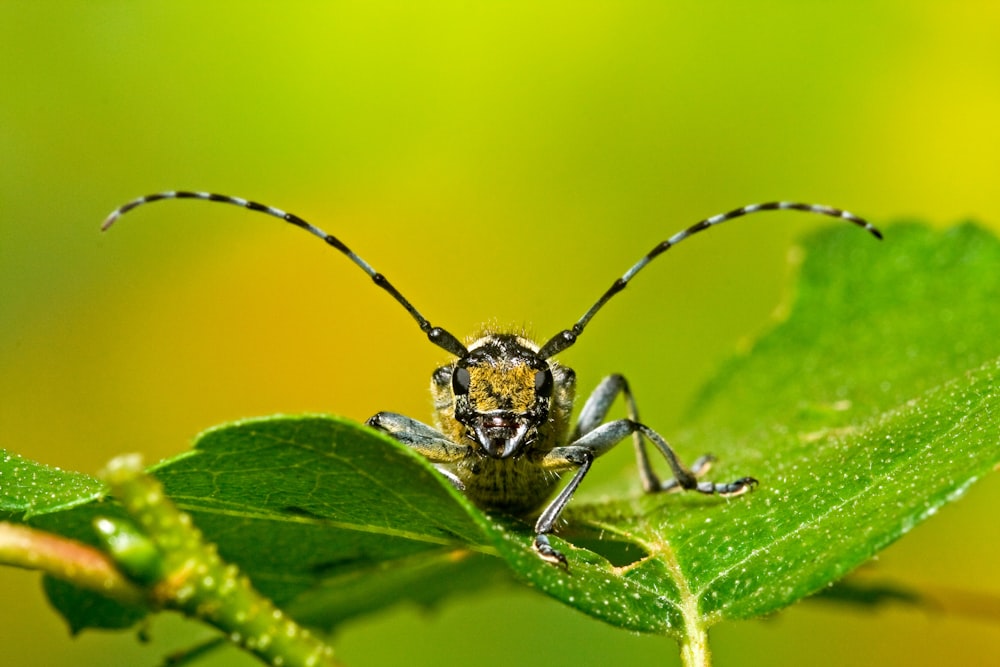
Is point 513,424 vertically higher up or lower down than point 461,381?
lower down

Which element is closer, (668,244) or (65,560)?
(65,560)

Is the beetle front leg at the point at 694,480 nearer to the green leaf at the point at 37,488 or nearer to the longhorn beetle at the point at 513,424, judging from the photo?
the longhorn beetle at the point at 513,424

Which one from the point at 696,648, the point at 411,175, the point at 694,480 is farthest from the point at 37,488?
the point at 411,175

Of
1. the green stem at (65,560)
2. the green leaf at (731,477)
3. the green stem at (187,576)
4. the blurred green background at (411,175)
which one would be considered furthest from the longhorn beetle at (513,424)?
the blurred green background at (411,175)

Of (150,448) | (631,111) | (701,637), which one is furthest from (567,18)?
(701,637)

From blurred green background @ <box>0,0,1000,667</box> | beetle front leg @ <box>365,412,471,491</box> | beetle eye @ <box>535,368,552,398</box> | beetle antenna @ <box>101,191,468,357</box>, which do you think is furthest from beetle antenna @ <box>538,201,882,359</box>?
blurred green background @ <box>0,0,1000,667</box>

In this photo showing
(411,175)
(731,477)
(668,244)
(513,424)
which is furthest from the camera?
(411,175)

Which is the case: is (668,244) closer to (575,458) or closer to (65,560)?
(575,458)

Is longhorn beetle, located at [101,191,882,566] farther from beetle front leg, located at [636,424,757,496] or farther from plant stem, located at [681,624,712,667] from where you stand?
plant stem, located at [681,624,712,667]

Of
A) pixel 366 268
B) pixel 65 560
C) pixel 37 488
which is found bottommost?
pixel 65 560
